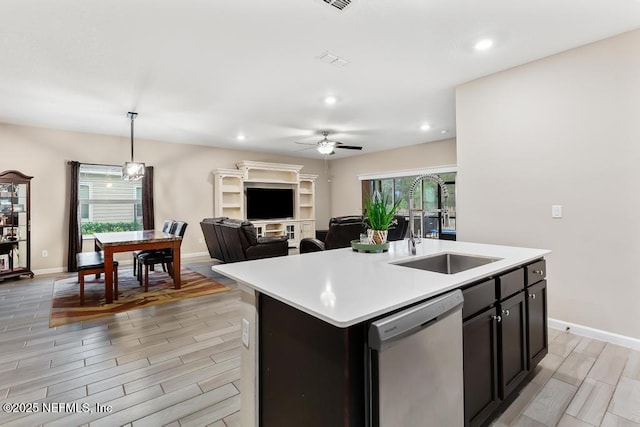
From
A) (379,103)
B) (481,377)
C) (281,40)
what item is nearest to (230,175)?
(379,103)

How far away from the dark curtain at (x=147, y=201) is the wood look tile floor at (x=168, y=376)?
322 cm

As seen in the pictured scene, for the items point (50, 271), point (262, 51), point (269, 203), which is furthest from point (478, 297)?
point (269, 203)

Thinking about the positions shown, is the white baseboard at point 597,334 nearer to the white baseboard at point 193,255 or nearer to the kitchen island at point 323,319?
the kitchen island at point 323,319

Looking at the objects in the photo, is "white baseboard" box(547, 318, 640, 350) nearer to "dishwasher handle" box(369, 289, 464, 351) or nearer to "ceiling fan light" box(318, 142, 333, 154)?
"dishwasher handle" box(369, 289, 464, 351)

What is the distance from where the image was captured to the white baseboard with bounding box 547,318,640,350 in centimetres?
254

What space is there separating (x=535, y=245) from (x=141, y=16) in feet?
13.2

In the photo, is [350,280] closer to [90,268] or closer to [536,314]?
[536,314]

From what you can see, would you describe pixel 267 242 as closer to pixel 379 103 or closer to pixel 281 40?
pixel 379 103

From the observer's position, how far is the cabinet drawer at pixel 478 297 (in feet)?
4.73

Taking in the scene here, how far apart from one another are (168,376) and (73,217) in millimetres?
4985

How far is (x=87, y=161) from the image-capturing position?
583 cm

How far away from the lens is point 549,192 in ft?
9.71

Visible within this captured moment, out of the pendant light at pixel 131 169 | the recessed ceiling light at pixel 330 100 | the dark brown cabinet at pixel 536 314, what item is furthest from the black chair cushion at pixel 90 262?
the dark brown cabinet at pixel 536 314

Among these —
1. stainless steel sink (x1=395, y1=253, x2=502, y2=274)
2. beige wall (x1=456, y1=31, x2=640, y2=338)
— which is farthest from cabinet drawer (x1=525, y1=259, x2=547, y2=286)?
beige wall (x1=456, y1=31, x2=640, y2=338)
